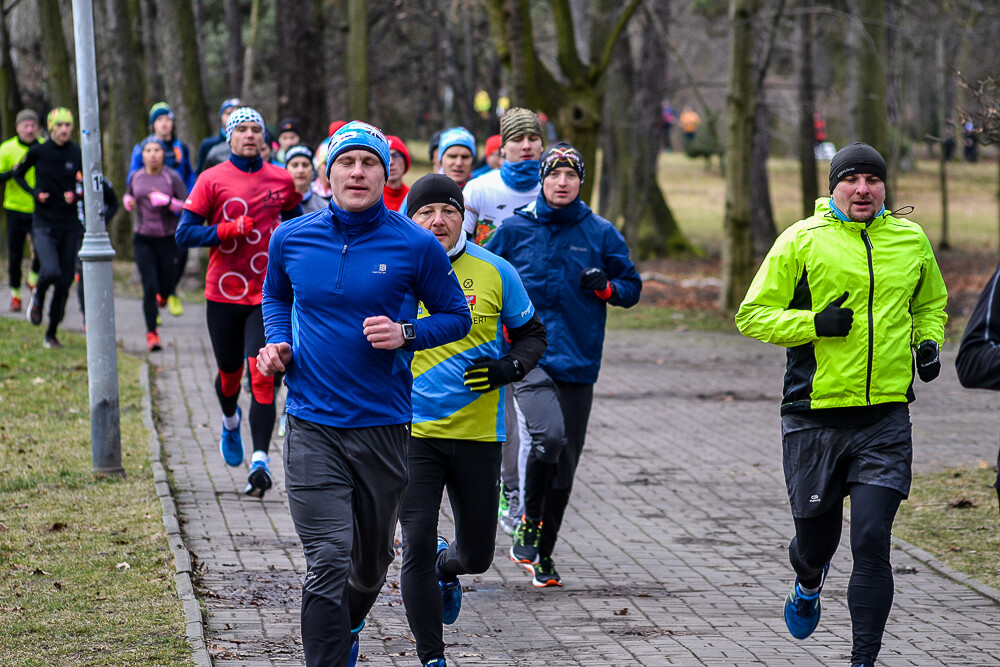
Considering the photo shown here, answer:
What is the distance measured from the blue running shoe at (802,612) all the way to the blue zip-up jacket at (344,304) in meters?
2.07

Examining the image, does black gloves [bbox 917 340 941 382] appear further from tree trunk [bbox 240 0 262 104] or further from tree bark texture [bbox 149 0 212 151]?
tree trunk [bbox 240 0 262 104]

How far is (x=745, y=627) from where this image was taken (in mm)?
Answer: 6145

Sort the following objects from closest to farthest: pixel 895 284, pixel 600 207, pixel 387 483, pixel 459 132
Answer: pixel 387 483 → pixel 895 284 → pixel 459 132 → pixel 600 207

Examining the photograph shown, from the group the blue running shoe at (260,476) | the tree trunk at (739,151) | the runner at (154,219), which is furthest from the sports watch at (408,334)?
the tree trunk at (739,151)

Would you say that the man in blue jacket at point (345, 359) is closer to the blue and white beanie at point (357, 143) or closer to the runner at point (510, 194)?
the blue and white beanie at point (357, 143)

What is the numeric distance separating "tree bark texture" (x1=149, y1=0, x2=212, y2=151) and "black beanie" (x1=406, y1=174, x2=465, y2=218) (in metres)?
15.9

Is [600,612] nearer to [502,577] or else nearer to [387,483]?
[502,577]

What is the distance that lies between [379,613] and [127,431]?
4.35 m

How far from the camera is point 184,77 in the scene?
67.9ft

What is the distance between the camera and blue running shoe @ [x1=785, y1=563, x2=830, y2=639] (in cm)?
567

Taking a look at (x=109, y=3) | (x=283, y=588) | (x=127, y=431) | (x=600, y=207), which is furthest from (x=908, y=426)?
(x=600, y=207)

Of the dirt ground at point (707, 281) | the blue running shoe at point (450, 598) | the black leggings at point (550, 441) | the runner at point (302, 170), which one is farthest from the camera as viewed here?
the dirt ground at point (707, 281)

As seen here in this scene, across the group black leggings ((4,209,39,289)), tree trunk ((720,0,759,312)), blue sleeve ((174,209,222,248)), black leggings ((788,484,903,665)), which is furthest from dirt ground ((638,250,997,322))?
black leggings ((788,484,903,665))

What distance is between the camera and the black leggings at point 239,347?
8047 millimetres
